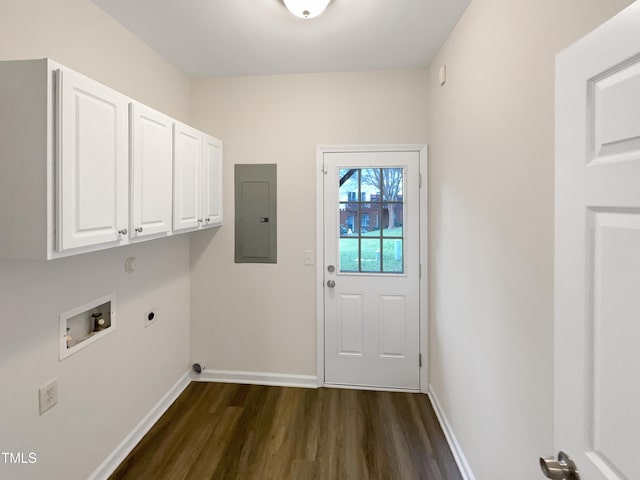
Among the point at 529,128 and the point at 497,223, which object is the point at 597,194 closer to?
the point at 529,128

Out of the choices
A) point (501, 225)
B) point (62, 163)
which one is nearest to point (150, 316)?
point (62, 163)

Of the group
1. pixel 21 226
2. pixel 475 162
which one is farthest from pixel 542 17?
pixel 21 226

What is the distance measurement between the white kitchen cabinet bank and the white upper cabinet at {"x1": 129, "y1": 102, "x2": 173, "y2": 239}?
0.05 ft

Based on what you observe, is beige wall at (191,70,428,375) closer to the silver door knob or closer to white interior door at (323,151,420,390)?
white interior door at (323,151,420,390)

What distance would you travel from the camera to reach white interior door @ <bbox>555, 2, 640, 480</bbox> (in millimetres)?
606

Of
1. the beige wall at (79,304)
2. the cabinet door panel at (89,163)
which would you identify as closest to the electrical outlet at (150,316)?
the beige wall at (79,304)

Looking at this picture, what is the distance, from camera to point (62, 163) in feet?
4.08

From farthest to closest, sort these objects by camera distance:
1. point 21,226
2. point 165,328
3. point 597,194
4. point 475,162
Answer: point 165,328 → point 475,162 → point 21,226 → point 597,194

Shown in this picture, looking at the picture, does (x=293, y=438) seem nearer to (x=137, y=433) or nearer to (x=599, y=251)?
(x=137, y=433)

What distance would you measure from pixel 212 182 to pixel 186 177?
41 cm

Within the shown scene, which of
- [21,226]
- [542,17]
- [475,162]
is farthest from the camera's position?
[475,162]

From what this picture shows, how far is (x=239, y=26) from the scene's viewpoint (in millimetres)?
2059

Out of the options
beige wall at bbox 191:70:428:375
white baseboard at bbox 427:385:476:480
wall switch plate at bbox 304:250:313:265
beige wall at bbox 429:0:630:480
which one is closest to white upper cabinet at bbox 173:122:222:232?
beige wall at bbox 191:70:428:375

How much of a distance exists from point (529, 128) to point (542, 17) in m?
0.37
